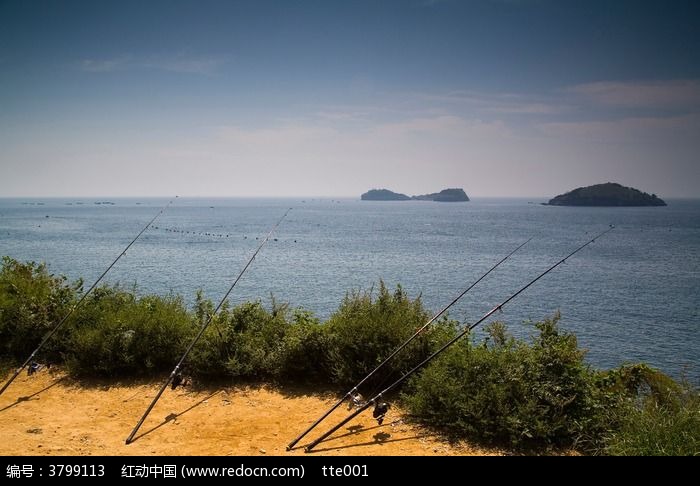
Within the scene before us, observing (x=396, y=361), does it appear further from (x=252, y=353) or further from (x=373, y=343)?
(x=252, y=353)

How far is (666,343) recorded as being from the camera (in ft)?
86.9

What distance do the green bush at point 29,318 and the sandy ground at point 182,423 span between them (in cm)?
Result: 108

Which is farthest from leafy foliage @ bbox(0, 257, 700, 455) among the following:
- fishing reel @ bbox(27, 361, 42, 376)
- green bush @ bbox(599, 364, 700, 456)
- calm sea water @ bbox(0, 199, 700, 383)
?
calm sea water @ bbox(0, 199, 700, 383)

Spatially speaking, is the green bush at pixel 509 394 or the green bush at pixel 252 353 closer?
the green bush at pixel 509 394

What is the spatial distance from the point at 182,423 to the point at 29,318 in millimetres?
6339

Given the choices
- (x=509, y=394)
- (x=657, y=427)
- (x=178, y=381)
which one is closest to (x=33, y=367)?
(x=178, y=381)

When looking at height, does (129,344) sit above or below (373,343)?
below

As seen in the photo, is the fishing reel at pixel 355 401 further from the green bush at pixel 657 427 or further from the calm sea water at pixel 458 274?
the calm sea water at pixel 458 274

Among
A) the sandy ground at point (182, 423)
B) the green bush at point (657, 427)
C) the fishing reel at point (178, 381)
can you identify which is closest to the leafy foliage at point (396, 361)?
the green bush at point (657, 427)

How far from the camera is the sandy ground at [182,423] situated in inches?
302

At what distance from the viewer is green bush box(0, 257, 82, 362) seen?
38.7ft

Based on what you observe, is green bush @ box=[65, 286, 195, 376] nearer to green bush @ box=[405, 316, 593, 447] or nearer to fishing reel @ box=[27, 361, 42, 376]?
fishing reel @ box=[27, 361, 42, 376]

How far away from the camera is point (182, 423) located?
8727mm

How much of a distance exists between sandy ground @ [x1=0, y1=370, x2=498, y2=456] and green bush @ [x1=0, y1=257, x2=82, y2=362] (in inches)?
42.3
